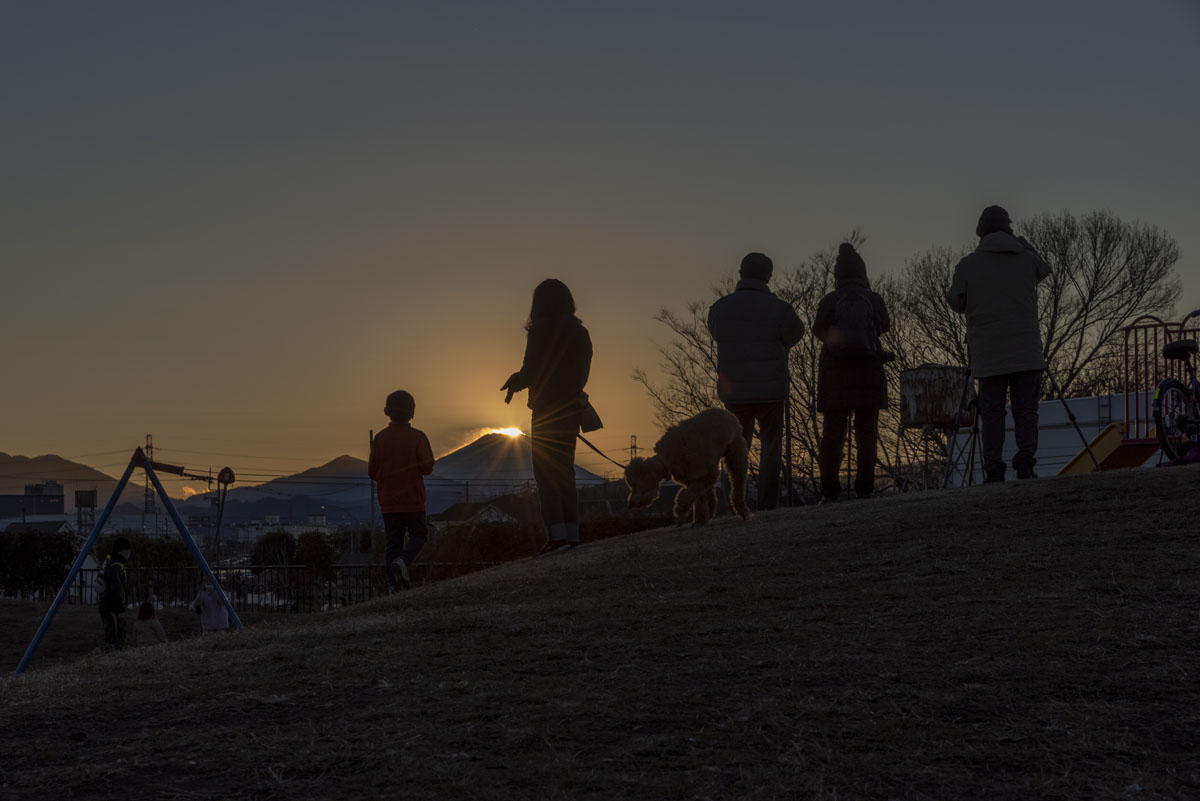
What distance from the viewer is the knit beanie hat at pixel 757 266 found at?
10320mm

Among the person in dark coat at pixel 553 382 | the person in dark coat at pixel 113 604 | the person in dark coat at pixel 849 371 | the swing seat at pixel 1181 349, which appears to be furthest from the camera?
the person in dark coat at pixel 113 604

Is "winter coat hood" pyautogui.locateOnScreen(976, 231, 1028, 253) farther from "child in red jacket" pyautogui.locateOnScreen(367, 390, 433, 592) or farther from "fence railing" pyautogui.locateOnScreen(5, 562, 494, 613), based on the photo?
"fence railing" pyautogui.locateOnScreen(5, 562, 494, 613)

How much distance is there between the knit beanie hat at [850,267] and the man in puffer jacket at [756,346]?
0.57m

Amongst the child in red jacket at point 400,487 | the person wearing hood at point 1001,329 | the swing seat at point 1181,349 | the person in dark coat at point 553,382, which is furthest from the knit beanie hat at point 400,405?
the swing seat at point 1181,349

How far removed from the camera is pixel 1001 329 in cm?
958

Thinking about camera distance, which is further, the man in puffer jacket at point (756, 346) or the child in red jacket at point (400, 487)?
the man in puffer jacket at point (756, 346)

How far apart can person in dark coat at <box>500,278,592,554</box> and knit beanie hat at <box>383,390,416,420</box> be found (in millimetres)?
1013

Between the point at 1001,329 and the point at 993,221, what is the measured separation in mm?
949

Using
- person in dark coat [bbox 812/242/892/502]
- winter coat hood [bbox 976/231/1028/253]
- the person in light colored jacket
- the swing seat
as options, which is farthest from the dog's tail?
the person in light colored jacket

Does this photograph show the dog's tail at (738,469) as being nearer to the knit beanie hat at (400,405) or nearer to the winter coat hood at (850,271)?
the winter coat hood at (850,271)

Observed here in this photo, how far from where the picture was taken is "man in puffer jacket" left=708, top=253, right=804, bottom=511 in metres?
10.2

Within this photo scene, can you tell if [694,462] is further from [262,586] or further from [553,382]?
[262,586]

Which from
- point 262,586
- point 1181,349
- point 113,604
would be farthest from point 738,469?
point 262,586

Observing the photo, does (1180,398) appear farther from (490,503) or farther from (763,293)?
(490,503)
